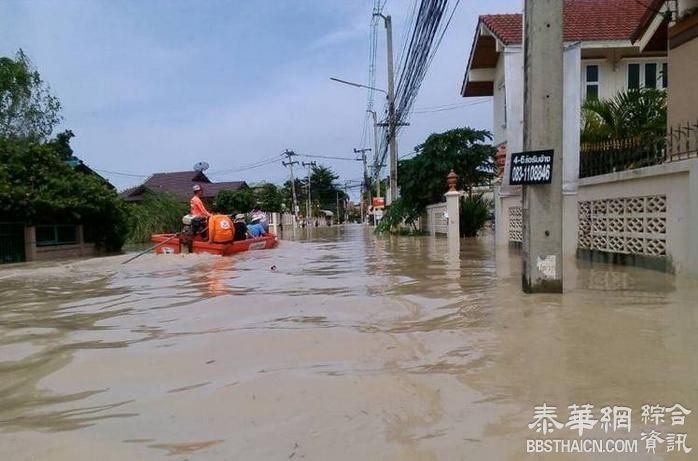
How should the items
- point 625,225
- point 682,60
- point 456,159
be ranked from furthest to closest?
point 456,159
point 682,60
point 625,225

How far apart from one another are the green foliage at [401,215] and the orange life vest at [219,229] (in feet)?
40.5

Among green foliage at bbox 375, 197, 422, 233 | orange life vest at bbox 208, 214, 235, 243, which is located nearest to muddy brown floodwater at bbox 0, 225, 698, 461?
orange life vest at bbox 208, 214, 235, 243

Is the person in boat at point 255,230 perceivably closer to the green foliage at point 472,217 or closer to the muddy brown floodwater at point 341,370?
the green foliage at point 472,217

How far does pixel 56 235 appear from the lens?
64.0 feet

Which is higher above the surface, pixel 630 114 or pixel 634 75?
pixel 634 75

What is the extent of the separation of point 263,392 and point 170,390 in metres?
0.61

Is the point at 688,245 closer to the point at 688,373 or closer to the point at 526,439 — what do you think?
the point at 688,373

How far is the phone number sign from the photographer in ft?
18.9

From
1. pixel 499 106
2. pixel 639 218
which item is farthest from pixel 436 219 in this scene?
pixel 639 218

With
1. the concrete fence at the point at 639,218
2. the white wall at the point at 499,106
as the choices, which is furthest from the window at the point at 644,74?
the concrete fence at the point at 639,218

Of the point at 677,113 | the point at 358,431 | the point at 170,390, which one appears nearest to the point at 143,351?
the point at 170,390

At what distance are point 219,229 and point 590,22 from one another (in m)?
14.1

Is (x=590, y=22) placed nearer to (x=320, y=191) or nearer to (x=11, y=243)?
(x=11, y=243)

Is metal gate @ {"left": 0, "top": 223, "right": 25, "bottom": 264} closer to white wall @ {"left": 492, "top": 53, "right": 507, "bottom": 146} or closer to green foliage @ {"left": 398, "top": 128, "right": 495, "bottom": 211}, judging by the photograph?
green foliage @ {"left": 398, "top": 128, "right": 495, "bottom": 211}
